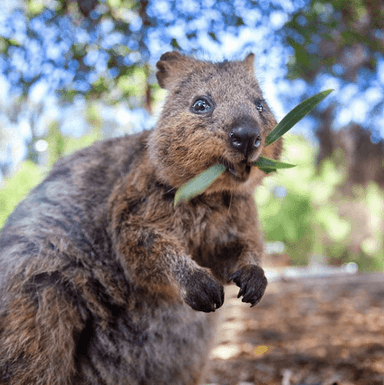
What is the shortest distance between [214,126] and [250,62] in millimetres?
1133

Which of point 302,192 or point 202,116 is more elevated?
point 202,116

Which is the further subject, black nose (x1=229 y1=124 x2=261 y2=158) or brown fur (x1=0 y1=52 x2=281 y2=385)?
brown fur (x1=0 y1=52 x2=281 y2=385)

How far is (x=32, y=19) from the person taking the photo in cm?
321

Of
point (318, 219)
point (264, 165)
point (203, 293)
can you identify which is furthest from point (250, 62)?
point (318, 219)

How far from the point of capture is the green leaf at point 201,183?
1.98m

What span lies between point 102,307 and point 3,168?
3.09 meters

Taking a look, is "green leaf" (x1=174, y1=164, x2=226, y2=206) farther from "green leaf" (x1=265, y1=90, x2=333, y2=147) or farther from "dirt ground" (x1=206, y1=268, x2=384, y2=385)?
"dirt ground" (x1=206, y1=268, x2=384, y2=385)

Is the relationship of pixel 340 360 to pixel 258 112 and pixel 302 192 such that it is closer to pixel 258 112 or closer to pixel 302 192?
pixel 258 112

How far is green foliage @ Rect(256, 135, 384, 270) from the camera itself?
10.3 meters

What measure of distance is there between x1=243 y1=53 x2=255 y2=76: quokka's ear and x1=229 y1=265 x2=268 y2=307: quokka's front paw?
147 centimetres

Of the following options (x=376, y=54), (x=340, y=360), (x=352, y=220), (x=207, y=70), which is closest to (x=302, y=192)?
(x=352, y=220)

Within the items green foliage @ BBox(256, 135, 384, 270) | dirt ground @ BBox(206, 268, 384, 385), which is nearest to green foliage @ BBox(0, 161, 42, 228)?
dirt ground @ BBox(206, 268, 384, 385)

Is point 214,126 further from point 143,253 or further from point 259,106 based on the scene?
point 143,253

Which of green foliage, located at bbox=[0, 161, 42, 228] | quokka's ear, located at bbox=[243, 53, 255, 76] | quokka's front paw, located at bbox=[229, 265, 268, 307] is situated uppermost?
quokka's ear, located at bbox=[243, 53, 255, 76]
